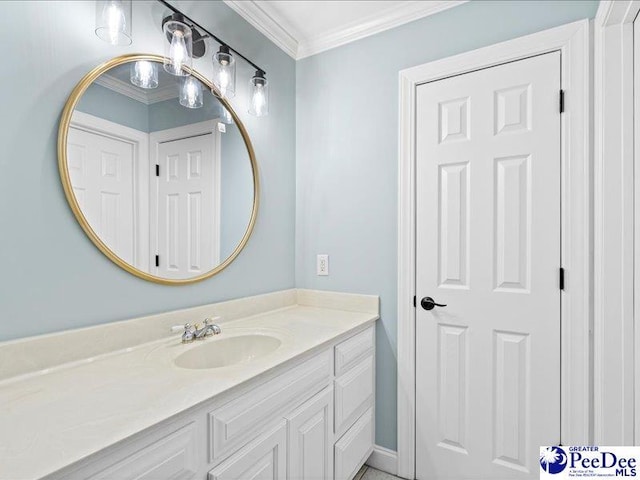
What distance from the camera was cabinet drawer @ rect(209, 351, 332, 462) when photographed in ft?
3.10

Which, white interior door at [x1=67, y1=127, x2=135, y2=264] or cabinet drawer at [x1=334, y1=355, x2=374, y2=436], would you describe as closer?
white interior door at [x1=67, y1=127, x2=135, y2=264]

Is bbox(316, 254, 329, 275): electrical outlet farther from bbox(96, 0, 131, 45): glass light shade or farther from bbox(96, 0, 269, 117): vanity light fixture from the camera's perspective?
bbox(96, 0, 131, 45): glass light shade

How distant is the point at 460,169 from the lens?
5.55 feet

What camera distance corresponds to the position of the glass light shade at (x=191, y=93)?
1.50m

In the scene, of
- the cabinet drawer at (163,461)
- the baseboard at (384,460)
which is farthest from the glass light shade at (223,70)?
the baseboard at (384,460)

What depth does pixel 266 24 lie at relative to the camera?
1.93m

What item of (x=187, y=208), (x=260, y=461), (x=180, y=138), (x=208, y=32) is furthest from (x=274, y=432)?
(x=208, y=32)

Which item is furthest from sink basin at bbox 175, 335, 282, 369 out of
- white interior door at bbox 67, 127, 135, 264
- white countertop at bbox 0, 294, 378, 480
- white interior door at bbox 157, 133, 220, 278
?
white interior door at bbox 67, 127, 135, 264

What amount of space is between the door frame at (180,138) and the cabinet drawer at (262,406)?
680 millimetres

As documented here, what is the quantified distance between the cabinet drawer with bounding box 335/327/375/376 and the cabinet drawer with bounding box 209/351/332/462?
0.40 feet

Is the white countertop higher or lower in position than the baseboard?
higher

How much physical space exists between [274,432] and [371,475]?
3.38 ft

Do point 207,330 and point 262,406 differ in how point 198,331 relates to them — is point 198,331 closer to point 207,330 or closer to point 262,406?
point 207,330

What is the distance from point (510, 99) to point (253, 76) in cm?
129
